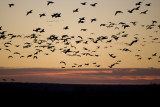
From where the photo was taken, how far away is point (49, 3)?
47.1 m
